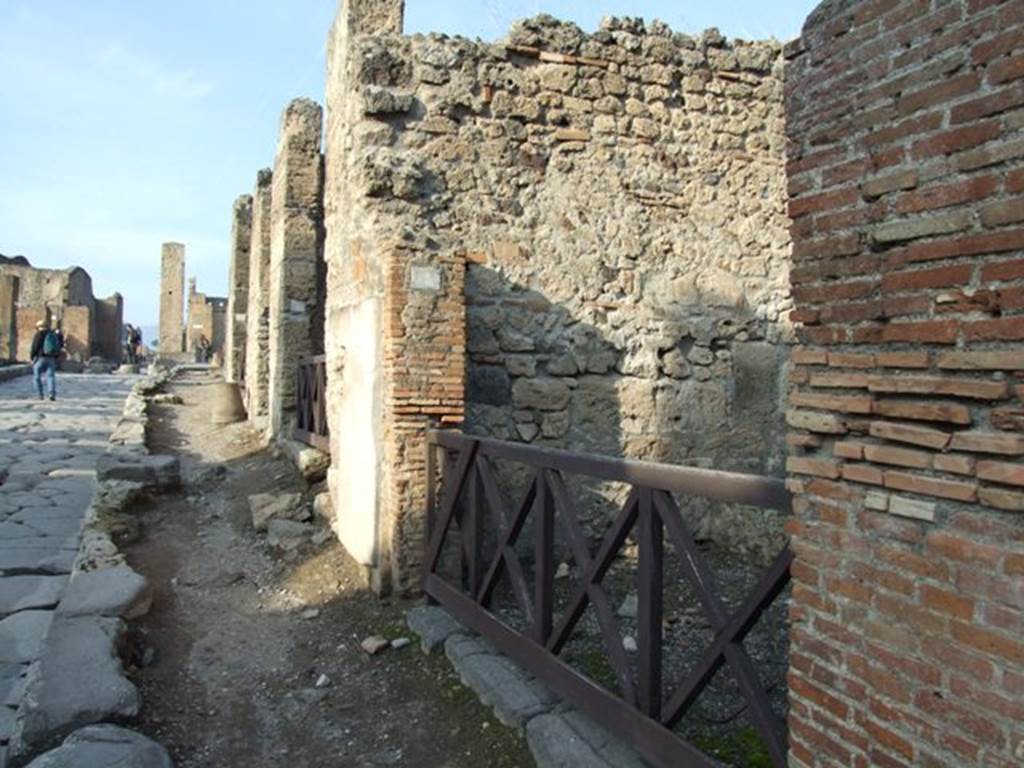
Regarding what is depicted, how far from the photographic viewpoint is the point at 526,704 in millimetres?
3414

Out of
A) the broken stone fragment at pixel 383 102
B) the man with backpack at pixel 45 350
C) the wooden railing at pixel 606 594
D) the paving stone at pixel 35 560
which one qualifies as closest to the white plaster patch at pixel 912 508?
the wooden railing at pixel 606 594

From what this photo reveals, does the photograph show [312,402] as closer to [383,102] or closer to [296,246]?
[296,246]

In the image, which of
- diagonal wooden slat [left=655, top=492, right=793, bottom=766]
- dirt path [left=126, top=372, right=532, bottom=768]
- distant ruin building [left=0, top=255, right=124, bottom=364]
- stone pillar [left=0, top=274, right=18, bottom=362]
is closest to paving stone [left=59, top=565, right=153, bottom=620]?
dirt path [left=126, top=372, right=532, bottom=768]

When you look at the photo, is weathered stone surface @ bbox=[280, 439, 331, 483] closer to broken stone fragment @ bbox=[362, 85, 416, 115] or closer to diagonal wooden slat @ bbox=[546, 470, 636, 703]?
broken stone fragment @ bbox=[362, 85, 416, 115]

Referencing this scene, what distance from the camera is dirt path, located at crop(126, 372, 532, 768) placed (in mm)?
3527

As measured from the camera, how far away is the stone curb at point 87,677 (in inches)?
123

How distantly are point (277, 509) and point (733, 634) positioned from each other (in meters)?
4.91

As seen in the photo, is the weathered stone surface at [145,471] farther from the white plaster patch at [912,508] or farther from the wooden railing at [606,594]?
the white plaster patch at [912,508]

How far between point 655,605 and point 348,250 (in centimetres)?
386

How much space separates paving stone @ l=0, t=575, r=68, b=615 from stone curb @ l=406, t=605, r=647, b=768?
2396 millimetres

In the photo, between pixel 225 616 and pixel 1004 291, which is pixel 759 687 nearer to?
pixel 1004 291

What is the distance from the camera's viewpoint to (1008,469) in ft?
5.66

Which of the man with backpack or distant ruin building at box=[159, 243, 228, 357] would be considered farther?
distant ruin building at box=[159, 243, 228, 357]

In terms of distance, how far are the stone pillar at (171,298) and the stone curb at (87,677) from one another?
34948 millimetres
